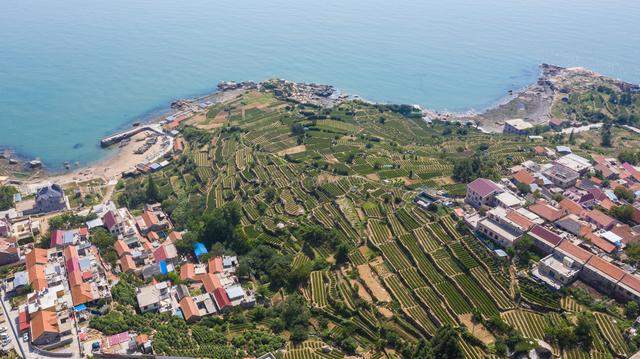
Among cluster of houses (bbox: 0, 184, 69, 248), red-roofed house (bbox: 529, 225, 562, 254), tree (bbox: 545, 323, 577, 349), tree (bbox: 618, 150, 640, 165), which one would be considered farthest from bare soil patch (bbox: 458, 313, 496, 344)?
cluster of houses (bbox: 0, 184, 69, 248)

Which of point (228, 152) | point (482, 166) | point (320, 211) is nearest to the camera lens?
point (320, 211)

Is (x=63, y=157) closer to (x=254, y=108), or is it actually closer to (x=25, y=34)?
(x=254, y=108)

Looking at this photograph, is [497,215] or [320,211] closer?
[497,215]

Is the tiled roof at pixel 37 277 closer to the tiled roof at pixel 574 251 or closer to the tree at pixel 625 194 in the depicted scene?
the tiled roof at pixel 574 251

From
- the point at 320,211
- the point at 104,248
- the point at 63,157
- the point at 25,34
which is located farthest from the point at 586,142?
the point at 25,34

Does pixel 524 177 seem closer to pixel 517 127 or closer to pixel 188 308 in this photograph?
pixel 517 127

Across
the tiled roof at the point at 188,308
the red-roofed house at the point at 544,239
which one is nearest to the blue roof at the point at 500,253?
the red-roofed house at the point at 544,239
